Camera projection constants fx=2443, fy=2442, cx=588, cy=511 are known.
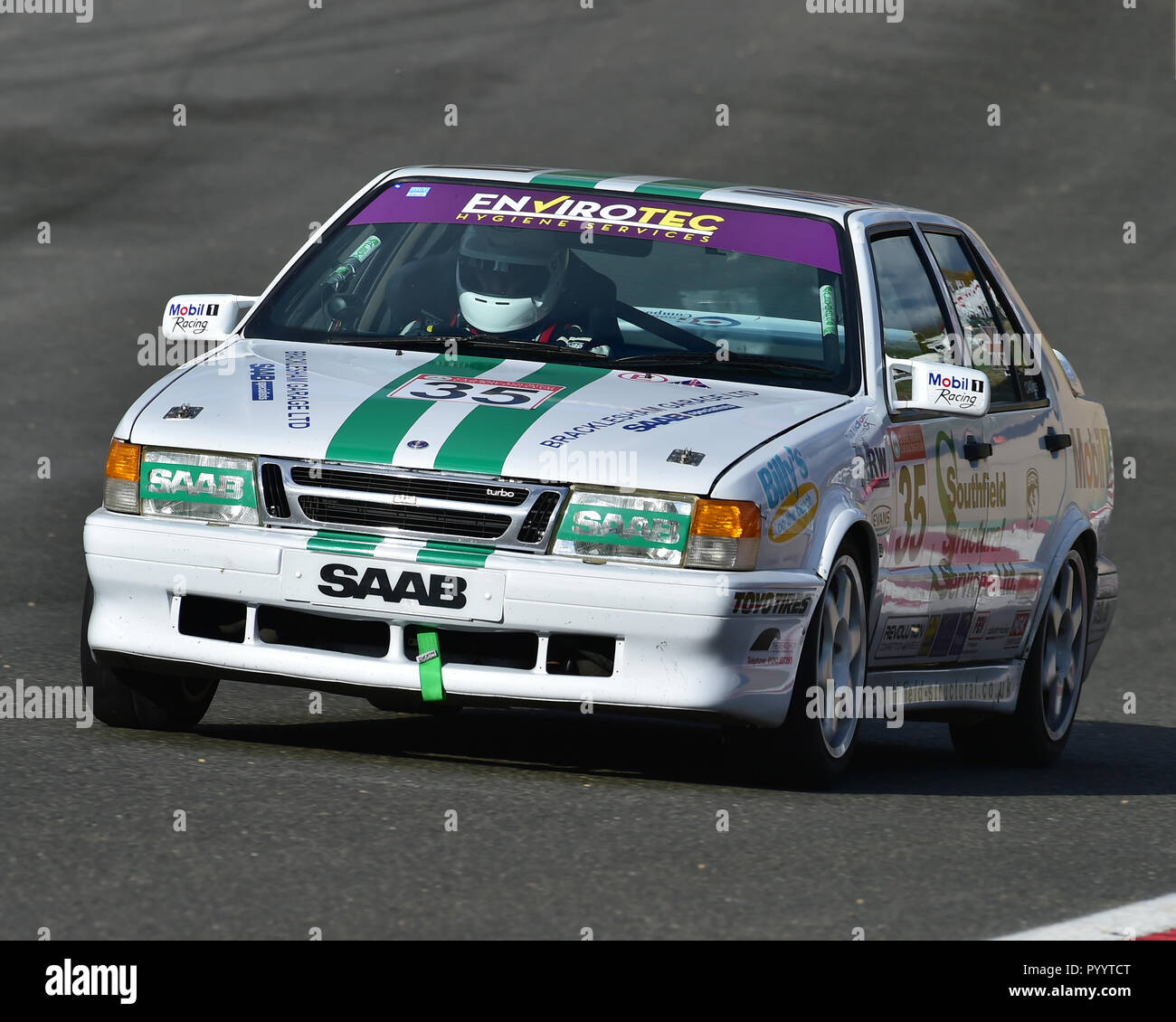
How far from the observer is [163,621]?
22.1 feet

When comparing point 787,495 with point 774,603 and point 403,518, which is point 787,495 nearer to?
point 774,603

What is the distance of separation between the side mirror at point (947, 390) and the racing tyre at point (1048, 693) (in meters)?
1.55

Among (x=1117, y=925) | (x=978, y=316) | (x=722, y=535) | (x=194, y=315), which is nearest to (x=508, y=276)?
(x=194, y=315)

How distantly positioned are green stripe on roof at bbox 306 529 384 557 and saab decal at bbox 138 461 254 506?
0.81 ft

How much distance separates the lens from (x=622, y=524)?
643 centimetres

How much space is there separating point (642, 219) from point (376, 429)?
1595 millimetres

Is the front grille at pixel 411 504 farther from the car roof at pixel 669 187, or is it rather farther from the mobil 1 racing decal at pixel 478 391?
the car roof at pixel 669 187

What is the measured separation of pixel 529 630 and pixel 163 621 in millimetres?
1059

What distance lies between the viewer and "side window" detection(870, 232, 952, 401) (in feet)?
25.6

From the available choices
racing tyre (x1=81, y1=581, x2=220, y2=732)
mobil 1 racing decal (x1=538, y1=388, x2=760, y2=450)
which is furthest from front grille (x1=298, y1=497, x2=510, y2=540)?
racing tyre (x1=81, y1=581, x2=220, y2=732)

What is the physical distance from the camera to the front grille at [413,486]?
254 inches

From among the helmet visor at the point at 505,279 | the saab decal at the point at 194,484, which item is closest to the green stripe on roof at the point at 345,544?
the saab decal at the point at 194,484
